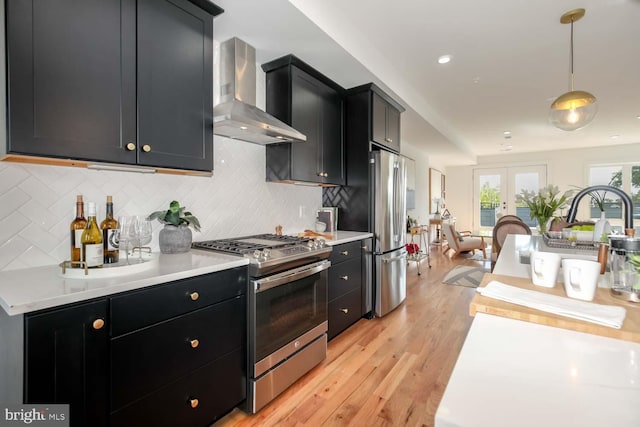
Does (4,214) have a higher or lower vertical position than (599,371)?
higher

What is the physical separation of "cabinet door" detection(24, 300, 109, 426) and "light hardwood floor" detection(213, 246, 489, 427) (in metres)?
0.78

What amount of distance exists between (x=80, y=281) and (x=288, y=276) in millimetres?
1035

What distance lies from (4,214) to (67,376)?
860 millimetres

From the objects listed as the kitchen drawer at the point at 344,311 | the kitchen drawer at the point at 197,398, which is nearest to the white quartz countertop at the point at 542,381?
the kitchen drawer at the point at 197,398

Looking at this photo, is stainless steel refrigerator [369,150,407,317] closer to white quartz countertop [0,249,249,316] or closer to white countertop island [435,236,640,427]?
white quartz countertop [0,249,249,316]

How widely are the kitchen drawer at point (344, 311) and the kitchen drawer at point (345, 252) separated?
1.14 feet

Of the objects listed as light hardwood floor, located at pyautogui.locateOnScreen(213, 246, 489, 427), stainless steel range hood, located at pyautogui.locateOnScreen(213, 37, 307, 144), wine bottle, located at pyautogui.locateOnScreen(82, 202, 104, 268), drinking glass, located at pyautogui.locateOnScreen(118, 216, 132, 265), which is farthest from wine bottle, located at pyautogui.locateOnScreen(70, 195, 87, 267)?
light hardwood floor, located at pyautogui.locateOnScreen(213, 246, 489, 427)

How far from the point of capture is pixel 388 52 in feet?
9.55

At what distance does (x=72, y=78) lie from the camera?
130 cm

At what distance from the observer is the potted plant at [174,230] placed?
6.06 ft

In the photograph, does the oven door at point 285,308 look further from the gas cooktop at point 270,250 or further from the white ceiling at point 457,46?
the white ceiling at point 457,46

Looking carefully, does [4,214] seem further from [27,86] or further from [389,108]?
[389,108]

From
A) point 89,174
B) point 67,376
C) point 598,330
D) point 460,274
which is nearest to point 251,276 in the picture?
point 67,376

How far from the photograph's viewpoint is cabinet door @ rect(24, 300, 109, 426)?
3.26 feet
